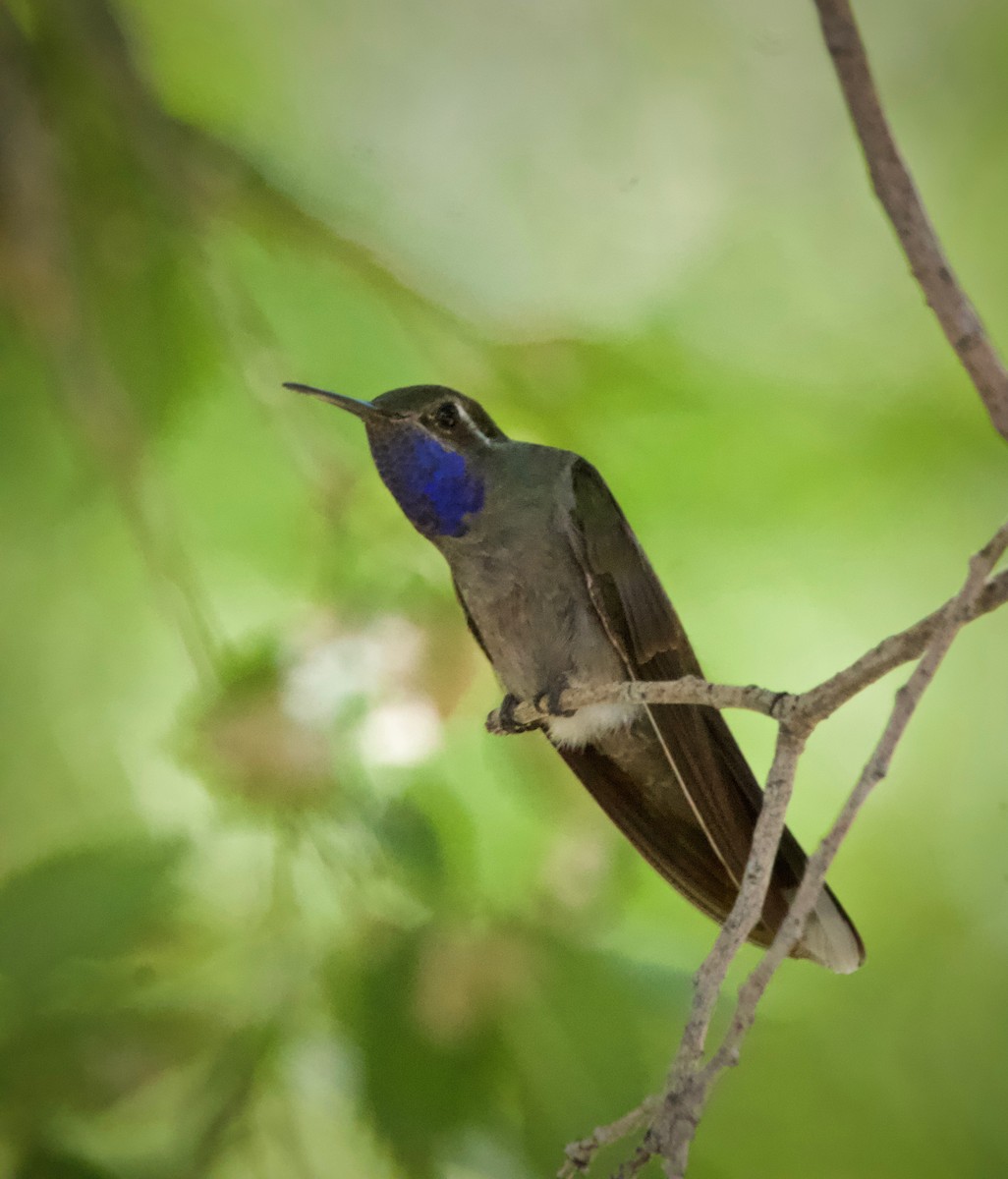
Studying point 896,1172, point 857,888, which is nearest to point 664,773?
point 857,888

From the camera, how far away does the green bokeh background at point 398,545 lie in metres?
1.47

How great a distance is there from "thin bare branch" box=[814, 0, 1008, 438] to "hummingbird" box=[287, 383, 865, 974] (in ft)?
1.59

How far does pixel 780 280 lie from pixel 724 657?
49cm

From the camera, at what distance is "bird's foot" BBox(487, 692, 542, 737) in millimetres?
1467

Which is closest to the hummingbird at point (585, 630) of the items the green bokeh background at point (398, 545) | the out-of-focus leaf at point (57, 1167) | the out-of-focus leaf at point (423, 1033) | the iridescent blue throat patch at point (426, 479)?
the iridescent blue throat patch at point (426, 479)

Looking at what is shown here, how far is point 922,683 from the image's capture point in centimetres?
95

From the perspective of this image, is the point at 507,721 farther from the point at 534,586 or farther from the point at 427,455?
the point at 427,455

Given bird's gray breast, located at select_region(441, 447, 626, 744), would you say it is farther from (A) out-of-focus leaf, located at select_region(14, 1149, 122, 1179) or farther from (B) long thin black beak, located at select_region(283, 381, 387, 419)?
(A) out-of-focus leaf, located at select_region(14, 1149, 122, 1179)

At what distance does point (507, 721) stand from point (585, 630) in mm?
151

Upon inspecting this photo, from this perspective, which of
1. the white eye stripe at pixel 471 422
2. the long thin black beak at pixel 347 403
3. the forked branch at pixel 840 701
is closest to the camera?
the forked branch at pixel 840 701

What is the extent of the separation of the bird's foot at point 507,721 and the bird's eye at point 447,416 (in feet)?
1.14

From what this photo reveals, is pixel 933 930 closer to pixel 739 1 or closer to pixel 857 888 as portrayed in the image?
pixel 857 888

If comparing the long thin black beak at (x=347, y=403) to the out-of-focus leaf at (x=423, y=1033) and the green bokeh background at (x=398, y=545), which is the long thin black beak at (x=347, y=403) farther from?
the out-of-focus leaf at (x=423, y=1033)

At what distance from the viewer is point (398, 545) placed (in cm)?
164
